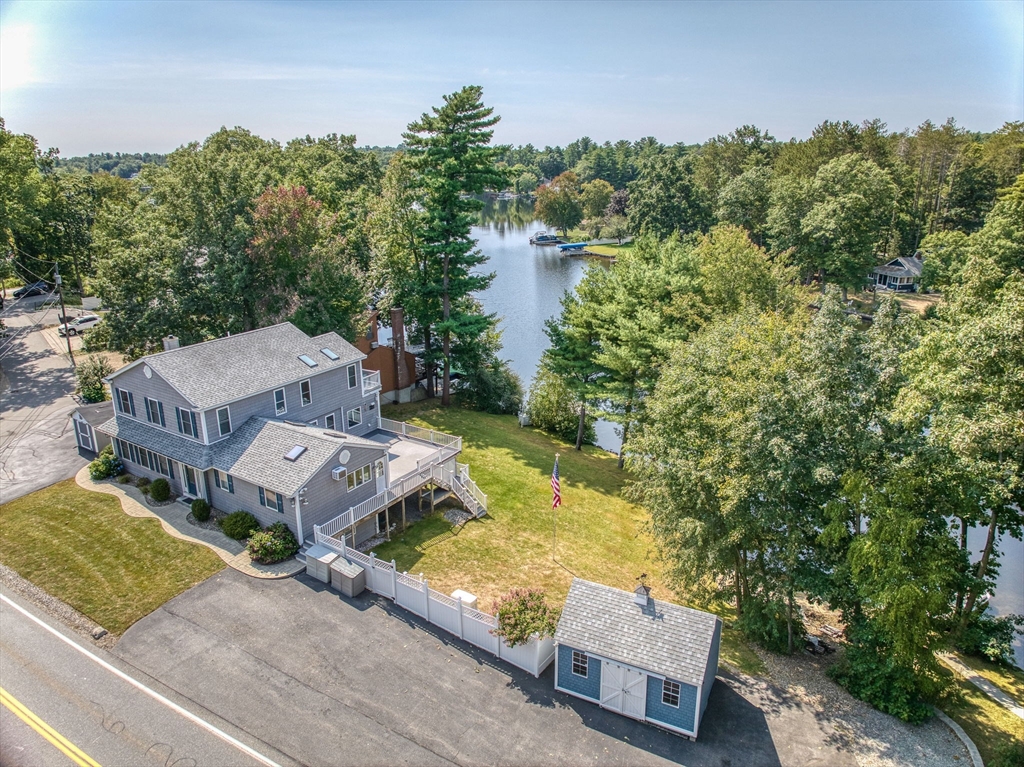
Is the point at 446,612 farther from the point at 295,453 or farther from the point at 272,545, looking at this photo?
the point at 295,453

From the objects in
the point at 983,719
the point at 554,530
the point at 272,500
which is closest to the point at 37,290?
the point at 272,500

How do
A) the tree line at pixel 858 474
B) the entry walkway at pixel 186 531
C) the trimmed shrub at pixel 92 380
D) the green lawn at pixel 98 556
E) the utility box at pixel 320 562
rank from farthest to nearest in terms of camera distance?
the trimmed shrub at pixel 92 380, the entry walkway at pixel 186 531, the utility box at pixel 320 562, the green lawn at pixel 98 556, the tree line at pixel 858 474

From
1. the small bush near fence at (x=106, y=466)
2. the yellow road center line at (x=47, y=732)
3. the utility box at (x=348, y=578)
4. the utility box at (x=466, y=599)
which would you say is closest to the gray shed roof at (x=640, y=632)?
the utility box at (x=466, y=599)

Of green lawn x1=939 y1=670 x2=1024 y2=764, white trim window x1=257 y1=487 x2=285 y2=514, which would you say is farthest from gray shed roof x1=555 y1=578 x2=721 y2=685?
white trim window x1=257 y1=487 x2=285 y2=514

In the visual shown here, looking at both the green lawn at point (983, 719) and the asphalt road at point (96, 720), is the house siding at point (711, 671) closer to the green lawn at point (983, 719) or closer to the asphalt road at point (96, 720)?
the green lawn at point (983, 719)

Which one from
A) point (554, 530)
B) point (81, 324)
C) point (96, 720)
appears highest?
point (81, 324)

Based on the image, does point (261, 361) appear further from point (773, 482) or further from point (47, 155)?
point (47, 155)

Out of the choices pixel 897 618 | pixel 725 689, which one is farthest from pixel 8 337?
pixel 897 618
